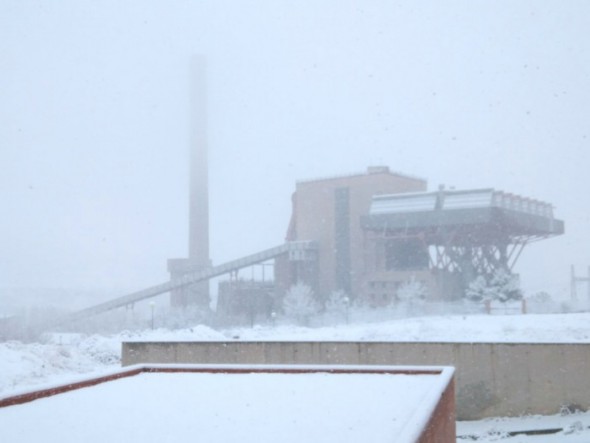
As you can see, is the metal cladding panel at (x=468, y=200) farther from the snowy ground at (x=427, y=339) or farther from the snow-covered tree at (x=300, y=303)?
the snowy ground at (x=427, y=339)

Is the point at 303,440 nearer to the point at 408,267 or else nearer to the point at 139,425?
the point at 139,425

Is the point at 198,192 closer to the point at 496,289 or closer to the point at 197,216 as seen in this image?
the point at 197,216

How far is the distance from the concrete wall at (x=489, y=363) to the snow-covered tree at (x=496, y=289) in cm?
3704

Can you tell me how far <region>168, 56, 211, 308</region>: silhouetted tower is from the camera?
7100cm

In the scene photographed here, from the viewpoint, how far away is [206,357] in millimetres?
20641

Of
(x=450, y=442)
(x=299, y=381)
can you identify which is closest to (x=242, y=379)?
(x=299, y=381)

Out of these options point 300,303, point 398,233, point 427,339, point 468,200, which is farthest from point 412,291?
point 427,339

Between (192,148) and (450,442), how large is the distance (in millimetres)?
66546

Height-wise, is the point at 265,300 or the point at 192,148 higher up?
the point at 192,148

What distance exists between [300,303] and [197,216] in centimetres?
1539

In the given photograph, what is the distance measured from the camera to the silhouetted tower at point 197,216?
71.0 meters

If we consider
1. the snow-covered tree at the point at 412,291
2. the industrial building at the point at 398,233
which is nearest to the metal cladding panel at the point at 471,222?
the industrial building at the point at 398,233

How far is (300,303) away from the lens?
6353 cm

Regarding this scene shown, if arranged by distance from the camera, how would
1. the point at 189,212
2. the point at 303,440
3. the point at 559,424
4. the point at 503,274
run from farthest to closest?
the point at 189,212 → the point at 503,274 → the point at 559,424 → the point at 303,440
